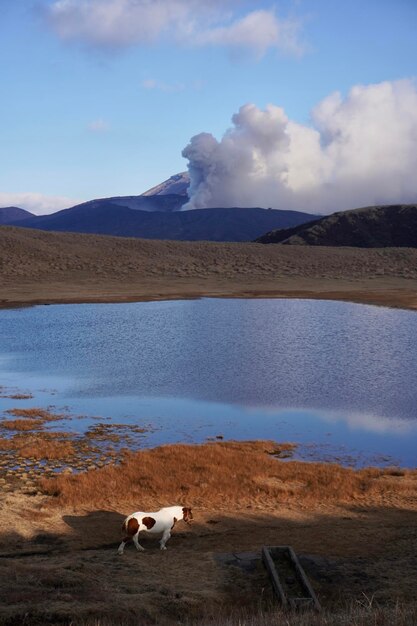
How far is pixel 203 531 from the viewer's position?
16.6 metres


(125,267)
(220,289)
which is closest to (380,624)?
(220,289)

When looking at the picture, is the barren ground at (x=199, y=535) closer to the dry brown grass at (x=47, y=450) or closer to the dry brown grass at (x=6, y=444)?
the dry brown grass at (x=47, y=450)

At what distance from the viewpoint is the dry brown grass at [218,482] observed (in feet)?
63.1

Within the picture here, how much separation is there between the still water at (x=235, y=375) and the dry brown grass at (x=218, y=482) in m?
2.11

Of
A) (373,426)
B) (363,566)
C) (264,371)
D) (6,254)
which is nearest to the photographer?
(363,566)

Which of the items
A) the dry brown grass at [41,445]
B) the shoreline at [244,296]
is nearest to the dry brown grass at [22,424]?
the dry brown grass at [41,445]

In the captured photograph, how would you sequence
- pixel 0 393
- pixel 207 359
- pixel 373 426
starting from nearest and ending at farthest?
pixel 373 426, pixel 0 393, pixel 207 359

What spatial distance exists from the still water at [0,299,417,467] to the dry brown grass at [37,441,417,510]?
6.91 ft

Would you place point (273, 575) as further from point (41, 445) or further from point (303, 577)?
point (41, 445)

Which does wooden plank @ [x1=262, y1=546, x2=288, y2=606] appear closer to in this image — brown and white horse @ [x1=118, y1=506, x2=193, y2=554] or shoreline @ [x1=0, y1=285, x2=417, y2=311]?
brown and white horse @ [x1=118, y1=506, x2=193, y2=554]

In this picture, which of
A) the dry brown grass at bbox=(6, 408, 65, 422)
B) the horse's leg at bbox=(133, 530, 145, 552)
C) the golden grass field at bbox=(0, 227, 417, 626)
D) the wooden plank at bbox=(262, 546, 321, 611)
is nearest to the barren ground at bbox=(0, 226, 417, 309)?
the dry brown grass at bbox=(6, 408, 65, 422)

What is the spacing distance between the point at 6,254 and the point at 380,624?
113394 mm

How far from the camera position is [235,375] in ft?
123

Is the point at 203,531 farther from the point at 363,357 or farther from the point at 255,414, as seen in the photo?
the point at 363,357
